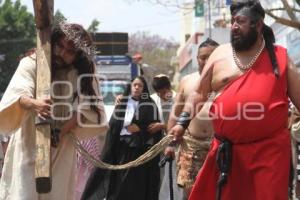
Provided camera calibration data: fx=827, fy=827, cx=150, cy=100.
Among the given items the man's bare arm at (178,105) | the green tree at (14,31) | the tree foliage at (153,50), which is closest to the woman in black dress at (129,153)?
the man's bare arm at (178,105)

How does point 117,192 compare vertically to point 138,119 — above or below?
below

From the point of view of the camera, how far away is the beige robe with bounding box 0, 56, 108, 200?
20.5 feet

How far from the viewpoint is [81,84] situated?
21.6 ft

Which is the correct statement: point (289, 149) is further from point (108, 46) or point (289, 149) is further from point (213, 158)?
point (108, 46)

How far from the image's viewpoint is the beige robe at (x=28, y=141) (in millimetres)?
6254

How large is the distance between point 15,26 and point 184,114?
3622cm

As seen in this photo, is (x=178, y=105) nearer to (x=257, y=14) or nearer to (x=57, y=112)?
(x=57, y=112)

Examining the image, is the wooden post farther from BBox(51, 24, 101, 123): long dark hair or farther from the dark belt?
the dark belt

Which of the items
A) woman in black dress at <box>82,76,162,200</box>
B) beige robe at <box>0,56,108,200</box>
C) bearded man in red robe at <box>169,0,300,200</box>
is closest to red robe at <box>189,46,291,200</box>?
bearded man in red robe at <box>169,0,300,200</box>

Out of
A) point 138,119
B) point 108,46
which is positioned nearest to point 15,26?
point 108,46

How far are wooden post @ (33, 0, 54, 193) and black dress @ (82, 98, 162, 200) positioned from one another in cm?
405

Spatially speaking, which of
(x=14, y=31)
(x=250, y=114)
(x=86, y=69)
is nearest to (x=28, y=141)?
(x=86, y=69)

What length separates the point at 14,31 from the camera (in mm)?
41500

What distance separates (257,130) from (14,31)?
36.7 m
